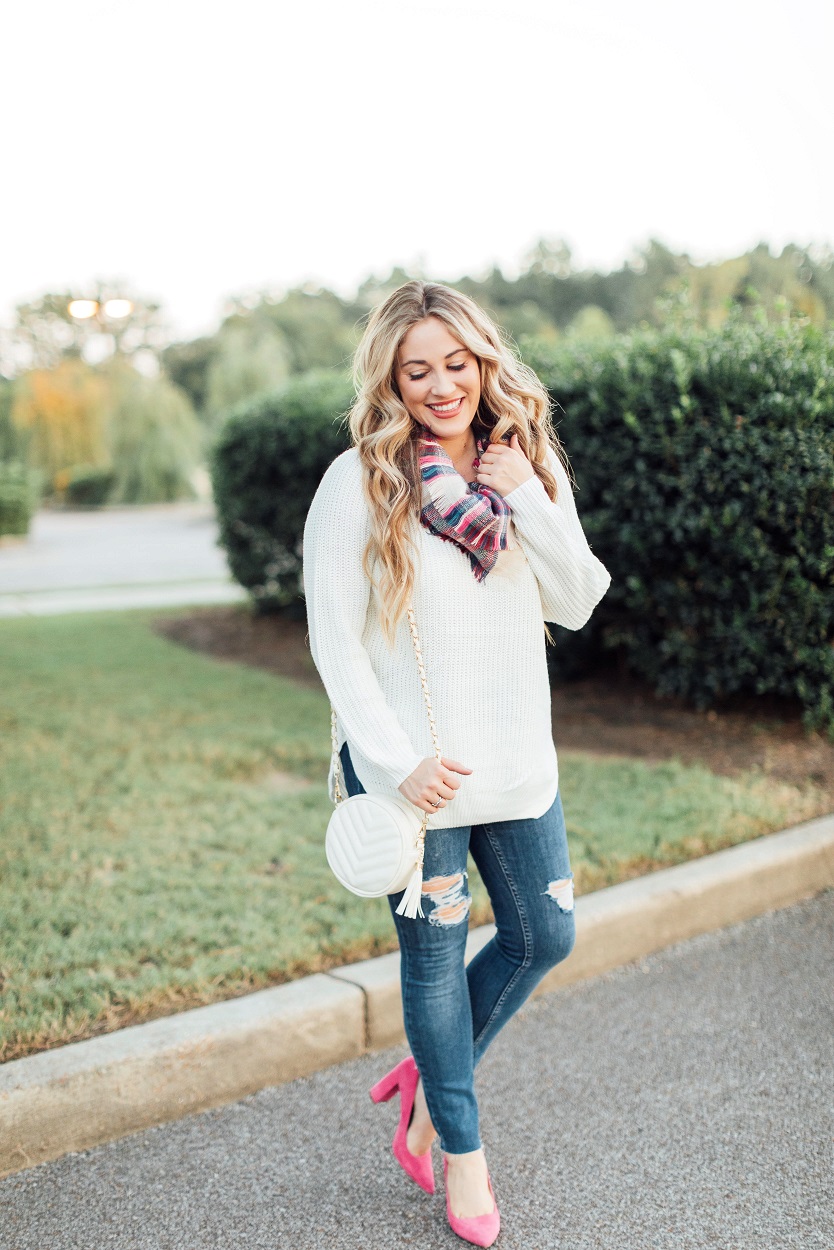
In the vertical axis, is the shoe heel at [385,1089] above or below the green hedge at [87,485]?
above

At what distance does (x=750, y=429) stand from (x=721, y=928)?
2.28 m

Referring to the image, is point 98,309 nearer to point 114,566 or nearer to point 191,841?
point 114,566

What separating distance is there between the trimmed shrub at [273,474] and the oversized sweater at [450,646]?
18.9 feet

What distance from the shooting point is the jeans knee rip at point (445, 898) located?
6.63 feet

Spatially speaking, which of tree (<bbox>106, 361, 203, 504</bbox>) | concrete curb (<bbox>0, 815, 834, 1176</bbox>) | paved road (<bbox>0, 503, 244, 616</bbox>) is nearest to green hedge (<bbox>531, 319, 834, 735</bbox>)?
concrete curb (<bbox>0, 815, 834, 1176</bbox>)

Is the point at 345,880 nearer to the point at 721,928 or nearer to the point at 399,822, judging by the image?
the point at 399,822

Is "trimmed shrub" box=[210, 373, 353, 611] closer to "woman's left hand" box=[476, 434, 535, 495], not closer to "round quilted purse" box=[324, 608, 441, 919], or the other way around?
"woman's left hand" box=[476, 434, 535, 495]

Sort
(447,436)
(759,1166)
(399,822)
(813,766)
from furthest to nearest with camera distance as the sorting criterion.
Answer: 1. (813,766)
2. (759,1166)
3. (447,436)
4. (399,822)

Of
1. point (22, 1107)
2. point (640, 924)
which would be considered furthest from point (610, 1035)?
point (22, 1107)

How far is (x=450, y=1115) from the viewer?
2.10m

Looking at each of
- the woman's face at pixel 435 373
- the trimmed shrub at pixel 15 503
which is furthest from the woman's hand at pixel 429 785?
the trimmed shrub at pixel 15 503

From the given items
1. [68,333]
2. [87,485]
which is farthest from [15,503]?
[68,333]

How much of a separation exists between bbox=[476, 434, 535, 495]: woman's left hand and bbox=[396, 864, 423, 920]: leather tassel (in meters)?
0.75

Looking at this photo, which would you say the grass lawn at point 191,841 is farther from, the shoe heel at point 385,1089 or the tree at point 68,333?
the tree at point 68,333
